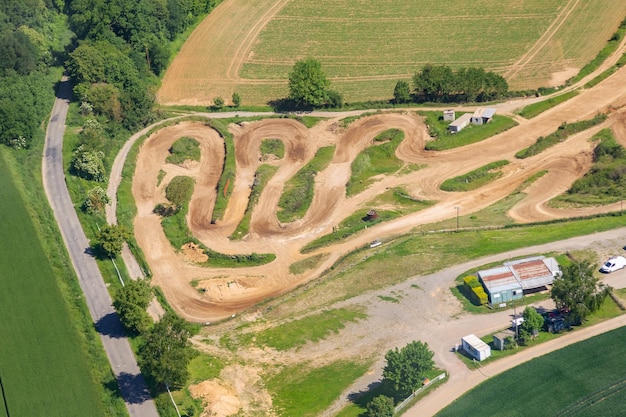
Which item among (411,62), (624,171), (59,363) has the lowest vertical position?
(59,363)

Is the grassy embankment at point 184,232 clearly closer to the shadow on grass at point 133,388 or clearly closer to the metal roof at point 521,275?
the shadow on grass at point 133,388

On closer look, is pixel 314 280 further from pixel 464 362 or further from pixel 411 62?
pixel 411 62

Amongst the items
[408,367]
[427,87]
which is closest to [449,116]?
[427,87]

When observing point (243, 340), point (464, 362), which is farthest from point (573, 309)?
point (243, 340)

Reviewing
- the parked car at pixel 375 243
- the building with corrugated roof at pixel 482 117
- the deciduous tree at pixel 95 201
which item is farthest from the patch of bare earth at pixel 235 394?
the building with corrugated roof at pixel 482 117

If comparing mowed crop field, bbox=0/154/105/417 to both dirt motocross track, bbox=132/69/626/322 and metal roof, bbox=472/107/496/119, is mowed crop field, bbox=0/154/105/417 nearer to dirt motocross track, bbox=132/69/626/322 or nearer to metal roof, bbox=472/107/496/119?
dirt motocross track, bbox=132/69/626/322

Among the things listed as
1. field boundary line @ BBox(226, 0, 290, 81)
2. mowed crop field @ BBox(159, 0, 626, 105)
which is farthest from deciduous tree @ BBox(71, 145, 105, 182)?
field boundary line @ BBox(226, 0, 290, 81)
